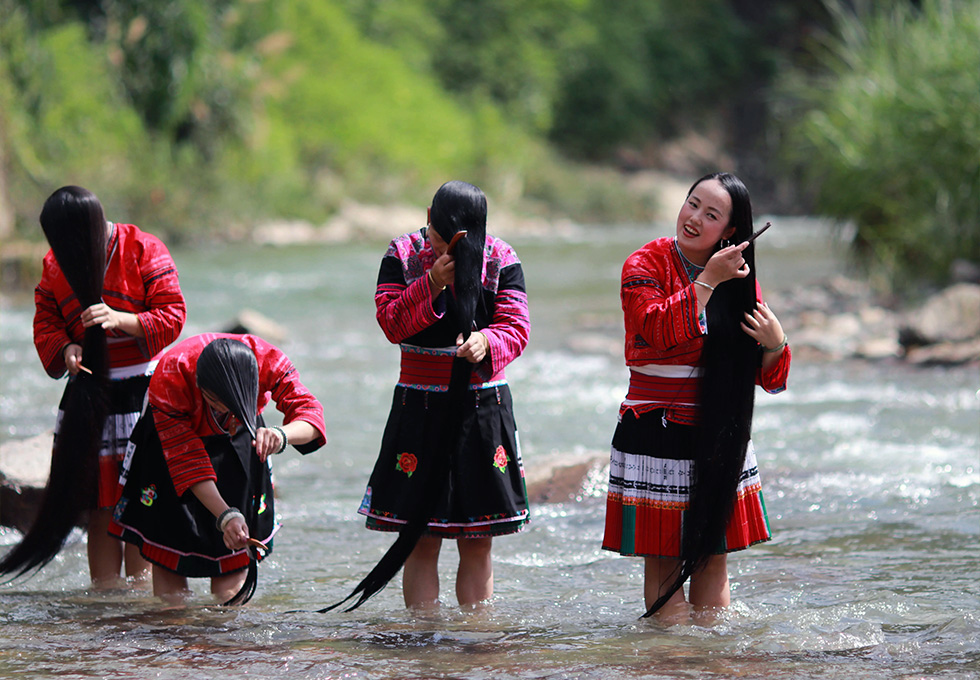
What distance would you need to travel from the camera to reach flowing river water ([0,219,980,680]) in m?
3.41

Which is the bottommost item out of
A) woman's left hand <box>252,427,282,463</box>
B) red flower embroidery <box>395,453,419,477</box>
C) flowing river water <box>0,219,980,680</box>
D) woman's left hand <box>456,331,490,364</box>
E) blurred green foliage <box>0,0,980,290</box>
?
flowing river water <box>0,219,980,680</box>

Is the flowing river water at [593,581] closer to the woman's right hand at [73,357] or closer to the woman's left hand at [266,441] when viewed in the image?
the woman's left hand at [266,441]

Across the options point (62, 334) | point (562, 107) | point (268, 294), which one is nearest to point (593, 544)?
point (62, 334)

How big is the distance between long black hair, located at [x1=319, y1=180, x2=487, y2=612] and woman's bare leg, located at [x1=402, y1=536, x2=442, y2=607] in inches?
8.9

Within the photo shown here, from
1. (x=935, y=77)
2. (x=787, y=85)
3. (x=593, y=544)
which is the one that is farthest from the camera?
(x=787, y=85)

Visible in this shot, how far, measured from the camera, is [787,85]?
1378 centimetres

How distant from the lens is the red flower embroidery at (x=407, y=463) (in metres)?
3.65

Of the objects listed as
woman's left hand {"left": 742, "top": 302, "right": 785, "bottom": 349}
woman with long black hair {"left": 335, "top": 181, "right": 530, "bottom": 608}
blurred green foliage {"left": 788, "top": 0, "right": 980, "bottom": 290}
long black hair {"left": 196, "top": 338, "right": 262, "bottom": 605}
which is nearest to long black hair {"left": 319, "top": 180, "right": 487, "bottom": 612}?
woman with long black hair {"left": 335, "top": 181, "right": 530, "bottom": 608}

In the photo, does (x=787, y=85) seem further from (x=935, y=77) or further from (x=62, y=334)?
(x=62, y=334)

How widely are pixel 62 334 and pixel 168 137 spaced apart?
62.6 ft

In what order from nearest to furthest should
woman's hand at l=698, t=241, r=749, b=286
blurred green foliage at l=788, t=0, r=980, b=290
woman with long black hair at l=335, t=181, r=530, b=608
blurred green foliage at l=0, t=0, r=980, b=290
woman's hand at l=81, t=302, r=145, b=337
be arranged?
woman's hand at l=698, t=241, r=749, b=286, woman with long black hair at l=335, t=181, r=530, b=608, woman's hand at l=81, t=302, r=145, b=337, blurred green foliage at l=788, t=0, r=980, b=290, blurred green foliage at l=0, t=0, r=980, b=290

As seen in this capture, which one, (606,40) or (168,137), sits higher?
(606,40)

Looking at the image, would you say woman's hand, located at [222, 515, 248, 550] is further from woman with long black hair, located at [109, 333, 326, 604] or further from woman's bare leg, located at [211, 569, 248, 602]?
woman's bare leg, located at [211, 569, 248, 602]

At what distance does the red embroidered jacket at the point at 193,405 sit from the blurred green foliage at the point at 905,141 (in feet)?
27.7
